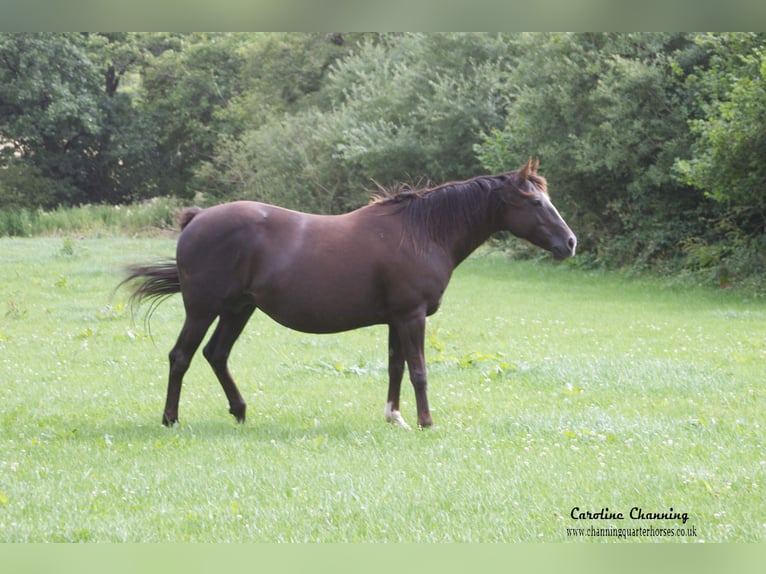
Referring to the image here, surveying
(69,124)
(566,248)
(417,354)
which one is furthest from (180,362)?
(69,124)

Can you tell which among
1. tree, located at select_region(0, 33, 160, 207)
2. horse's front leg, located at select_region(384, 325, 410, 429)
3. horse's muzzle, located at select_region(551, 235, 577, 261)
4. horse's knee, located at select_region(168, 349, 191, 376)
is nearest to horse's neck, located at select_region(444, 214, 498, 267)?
horse's muzzle, located at select_region(551, 235, 577, 261)

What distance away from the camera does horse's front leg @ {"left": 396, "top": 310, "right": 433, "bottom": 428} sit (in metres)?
8.05

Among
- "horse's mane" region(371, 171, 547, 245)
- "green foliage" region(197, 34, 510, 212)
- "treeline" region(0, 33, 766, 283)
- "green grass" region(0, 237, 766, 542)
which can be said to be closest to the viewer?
"green grass" region(0, 237, 766, 542)

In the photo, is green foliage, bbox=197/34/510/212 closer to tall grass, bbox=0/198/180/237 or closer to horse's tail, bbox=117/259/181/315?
tall grass, bbox=0/198/180/237

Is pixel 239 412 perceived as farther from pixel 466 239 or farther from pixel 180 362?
pixel 466 239

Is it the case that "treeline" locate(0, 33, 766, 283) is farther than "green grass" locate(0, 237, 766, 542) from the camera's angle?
Yes

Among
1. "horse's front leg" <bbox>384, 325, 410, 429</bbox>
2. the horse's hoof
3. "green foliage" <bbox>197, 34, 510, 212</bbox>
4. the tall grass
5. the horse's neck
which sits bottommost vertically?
the tall grass

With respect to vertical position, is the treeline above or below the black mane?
below

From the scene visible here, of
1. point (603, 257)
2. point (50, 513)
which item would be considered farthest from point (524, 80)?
point (50, 513)

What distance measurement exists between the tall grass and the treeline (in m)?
6.02

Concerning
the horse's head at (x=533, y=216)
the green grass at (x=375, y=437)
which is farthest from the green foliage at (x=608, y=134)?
the horse's head at (x=533, y=216)

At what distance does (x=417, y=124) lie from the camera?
1373 inches

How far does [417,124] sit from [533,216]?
27.3 meters

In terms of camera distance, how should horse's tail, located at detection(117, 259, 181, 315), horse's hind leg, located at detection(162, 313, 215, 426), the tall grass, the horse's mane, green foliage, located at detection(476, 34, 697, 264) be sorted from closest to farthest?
horse's hind leg, located at detection(162, 313, 215, 426) < the horse's mane < horse's tail, located at detection(117, 259, 181, 315) < green foliage, located at detection(476, 34, 697, 264) < the tall grass
